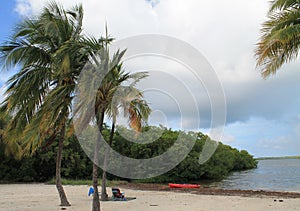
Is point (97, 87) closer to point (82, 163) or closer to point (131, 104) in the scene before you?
point (131, 104)

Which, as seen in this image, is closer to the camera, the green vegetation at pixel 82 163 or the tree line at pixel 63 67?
the tree line at pixel 63 67

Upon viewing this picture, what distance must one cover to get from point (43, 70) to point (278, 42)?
22.0 feet

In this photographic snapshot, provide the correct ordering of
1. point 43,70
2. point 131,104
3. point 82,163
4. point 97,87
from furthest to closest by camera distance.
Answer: point 82,163 < point 43,70 < point 131,104 < point 97,87

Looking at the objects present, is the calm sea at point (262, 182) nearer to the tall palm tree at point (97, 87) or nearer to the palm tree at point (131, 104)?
the palm tree at point (131, 104)

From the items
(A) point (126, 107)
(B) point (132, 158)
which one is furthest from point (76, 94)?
(B) point (132, 158)

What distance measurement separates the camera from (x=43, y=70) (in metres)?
10.5

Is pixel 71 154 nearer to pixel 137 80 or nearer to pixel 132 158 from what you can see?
pixel 132 158

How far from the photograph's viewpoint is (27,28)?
1068 centimetres

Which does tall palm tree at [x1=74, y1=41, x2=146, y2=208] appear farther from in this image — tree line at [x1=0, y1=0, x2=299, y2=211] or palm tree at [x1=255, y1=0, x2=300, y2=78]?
palm tree at [x1=255, y1=0, x2=300, y2=78]

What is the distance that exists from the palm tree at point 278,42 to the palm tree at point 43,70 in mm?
4148

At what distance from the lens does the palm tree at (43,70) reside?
28.8 ft

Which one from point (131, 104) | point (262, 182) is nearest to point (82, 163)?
point (262, 182)

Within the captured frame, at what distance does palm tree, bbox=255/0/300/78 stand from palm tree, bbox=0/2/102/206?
4148 mm

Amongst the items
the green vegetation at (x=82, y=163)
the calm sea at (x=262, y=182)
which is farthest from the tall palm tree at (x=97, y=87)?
the calm sea at (x=262, y=182)
